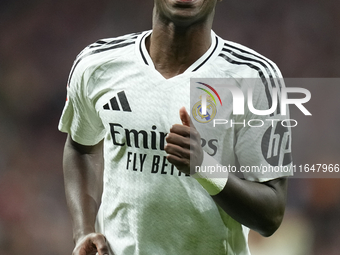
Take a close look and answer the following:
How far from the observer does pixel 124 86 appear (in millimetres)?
1880

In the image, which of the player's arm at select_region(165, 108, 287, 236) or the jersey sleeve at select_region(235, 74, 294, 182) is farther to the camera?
the jersey sleeve at select_region(235, 74, 294, 182)

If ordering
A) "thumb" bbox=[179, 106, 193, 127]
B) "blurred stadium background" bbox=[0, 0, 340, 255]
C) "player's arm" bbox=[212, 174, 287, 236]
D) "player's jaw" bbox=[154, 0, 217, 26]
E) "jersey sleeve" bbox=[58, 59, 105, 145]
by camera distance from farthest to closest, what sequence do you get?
"blurred stadium background" bbox=[0, 0, 340, 255] → "jersey sleeve" bbox=[58, 59, 105, 145] → "player's jaw" bbox=[154, 0, 217, 26] → "player's arm" bbox=[212, 174, 287, 236] → "thumb" bbox=[179, 106, 193, 127]

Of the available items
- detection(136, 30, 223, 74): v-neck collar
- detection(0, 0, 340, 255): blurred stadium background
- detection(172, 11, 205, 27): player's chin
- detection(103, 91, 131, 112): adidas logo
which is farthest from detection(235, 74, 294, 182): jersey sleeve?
detection(0, 0, 340, 255): blurred stadium background

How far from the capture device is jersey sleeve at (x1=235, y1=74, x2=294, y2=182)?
1.76 meters

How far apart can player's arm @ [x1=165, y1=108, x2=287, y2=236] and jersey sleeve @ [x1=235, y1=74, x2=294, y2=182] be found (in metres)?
0.05

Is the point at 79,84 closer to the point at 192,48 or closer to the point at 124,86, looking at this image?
the point at 124,86

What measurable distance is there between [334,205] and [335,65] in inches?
53.3

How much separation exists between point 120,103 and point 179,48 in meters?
0.31

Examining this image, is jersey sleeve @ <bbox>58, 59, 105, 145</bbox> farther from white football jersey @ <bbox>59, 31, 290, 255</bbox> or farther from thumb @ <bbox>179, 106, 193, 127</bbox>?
thumb @ <bbox>179, 106, 193, 127</bbox>

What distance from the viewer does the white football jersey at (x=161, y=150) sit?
5.90 feet

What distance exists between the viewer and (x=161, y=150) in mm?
1815

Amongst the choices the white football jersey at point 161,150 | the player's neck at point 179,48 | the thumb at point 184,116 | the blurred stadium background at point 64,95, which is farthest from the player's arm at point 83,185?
the blurred stadium background at point 64,95

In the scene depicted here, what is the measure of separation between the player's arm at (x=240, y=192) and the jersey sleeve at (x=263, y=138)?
5cm

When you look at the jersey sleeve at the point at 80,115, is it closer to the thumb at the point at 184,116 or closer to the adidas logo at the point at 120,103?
the adidas logo at the point at 120,103
